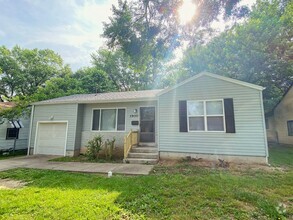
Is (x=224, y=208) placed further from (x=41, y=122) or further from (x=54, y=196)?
(x=41, y=122)

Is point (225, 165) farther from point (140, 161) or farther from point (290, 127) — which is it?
point (290, 127)

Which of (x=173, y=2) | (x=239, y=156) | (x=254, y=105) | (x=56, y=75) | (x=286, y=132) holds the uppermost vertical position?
(x=56, y=75)

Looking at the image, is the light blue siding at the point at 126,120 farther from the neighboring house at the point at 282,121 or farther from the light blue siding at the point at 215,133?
the neighboring house at the point at 282,121

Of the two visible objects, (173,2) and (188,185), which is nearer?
(188,185)

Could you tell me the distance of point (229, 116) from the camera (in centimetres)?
709

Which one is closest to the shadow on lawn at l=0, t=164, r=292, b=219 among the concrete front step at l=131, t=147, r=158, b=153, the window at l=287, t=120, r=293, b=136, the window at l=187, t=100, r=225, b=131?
the concrete front step at l=131, t=147, r=158, b=153

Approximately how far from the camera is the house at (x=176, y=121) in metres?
6.94

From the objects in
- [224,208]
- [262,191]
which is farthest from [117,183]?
[262,191]

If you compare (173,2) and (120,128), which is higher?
(173,2)

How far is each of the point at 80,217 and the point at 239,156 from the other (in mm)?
6431

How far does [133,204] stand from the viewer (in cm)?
353

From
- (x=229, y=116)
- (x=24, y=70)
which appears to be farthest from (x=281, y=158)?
(x=24, y=70)

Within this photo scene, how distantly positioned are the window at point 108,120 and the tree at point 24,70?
18.6 m

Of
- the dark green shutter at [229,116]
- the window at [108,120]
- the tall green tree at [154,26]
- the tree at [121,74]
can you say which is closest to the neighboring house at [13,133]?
the window at [108,120]
